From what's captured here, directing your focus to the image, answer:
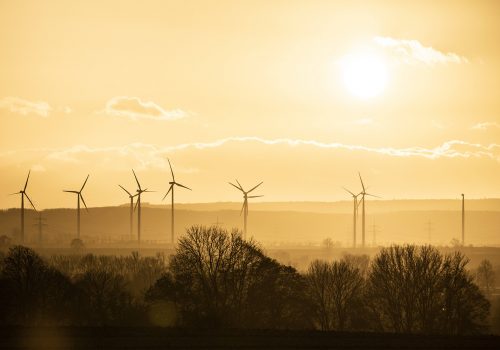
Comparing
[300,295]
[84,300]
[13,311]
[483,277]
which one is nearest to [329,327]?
[300,295]

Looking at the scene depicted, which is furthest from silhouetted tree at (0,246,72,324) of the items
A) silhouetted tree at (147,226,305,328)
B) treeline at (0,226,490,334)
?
silhouetted tree at (147,226,305,328)

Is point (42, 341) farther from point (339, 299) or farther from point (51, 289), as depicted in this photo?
point (339, 299)

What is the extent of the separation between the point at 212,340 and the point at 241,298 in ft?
73.7

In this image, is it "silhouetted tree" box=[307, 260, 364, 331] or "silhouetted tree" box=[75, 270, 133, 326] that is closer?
"silhouetted tree" box=[75, 270, 133, 326]

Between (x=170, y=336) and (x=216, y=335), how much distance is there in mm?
3464

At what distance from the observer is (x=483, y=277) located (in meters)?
194

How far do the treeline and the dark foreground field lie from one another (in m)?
10.1

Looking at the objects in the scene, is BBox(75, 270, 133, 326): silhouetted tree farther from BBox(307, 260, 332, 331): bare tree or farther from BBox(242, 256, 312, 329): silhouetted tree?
BBox(307, 260, 332, 331): bare tree

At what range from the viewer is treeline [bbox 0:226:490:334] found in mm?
87062

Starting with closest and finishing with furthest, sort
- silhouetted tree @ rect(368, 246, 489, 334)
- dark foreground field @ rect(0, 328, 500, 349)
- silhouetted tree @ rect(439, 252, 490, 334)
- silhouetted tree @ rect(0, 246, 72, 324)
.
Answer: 1. dark foreground field @ rect(0, 328, 500, 349)
2. silhouetted tree @ rect(0, 246, 72, 324)
3. silhouetted tree @ rect(439, 252, 490, 334)
4. silhouetted tree @ rect(368, 246, 489, 334)

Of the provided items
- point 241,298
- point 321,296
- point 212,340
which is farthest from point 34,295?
point 321,296

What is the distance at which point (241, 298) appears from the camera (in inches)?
3575

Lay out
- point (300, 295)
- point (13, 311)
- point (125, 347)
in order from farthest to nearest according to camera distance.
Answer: point (300, 295) → point (13, 311) → point (125, 347)

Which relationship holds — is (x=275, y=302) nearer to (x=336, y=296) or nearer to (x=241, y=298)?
(x=241, y=298)
